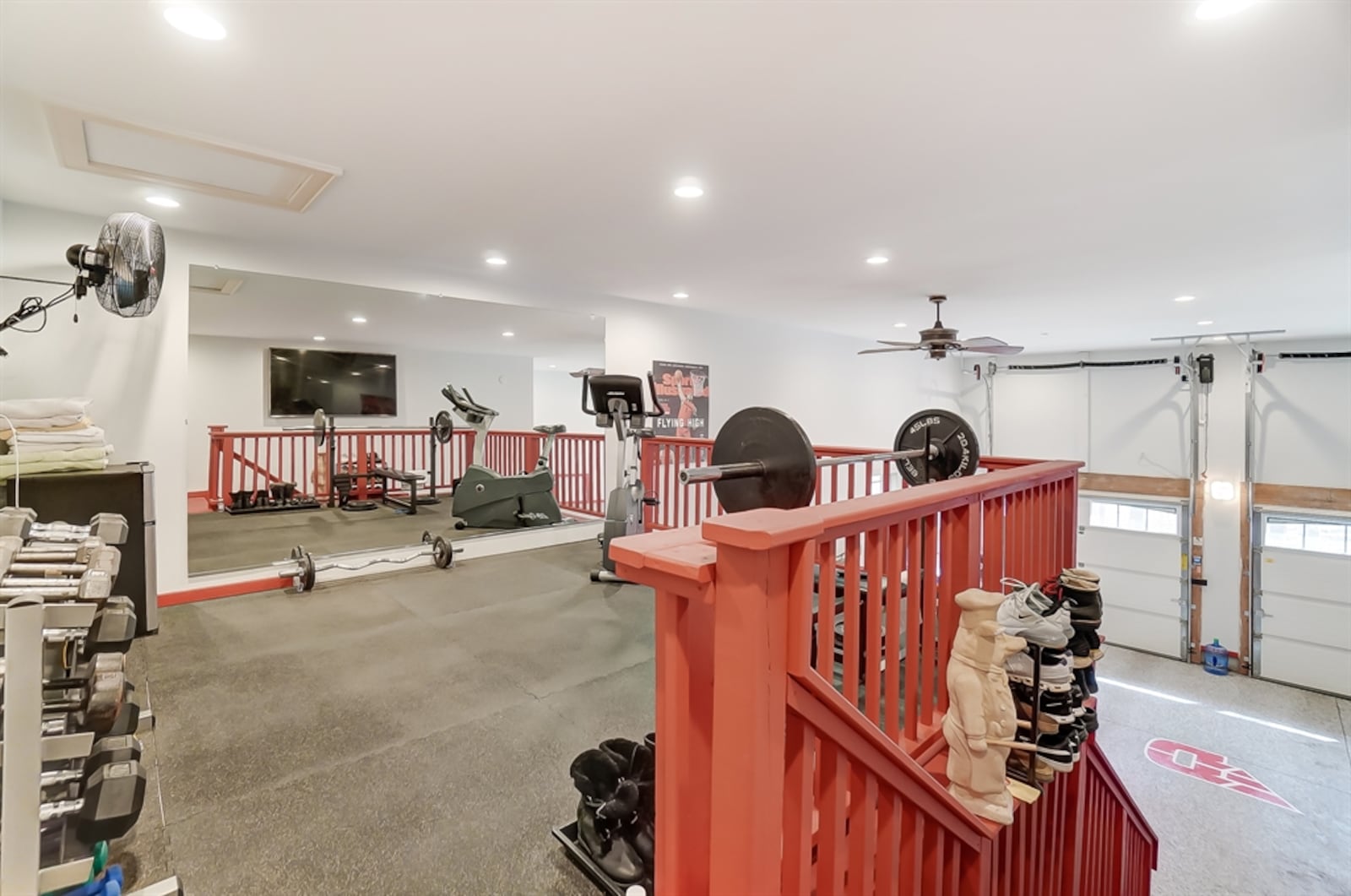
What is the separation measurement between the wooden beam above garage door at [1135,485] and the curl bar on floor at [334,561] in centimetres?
911

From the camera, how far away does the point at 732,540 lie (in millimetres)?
974

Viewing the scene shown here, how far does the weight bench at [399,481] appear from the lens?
18.4 ft

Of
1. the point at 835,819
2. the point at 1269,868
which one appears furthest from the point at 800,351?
the point at 835,819

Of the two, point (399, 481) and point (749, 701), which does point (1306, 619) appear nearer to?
point (749, 701)

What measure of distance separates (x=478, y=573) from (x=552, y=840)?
304 cm

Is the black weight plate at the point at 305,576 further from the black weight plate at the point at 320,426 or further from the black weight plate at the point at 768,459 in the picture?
the black weight plate at the point at 768,459

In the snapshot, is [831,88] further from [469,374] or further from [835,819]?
[469,374]

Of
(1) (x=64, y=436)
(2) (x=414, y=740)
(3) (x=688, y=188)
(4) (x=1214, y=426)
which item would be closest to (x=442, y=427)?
(1) (x=64, y=436)

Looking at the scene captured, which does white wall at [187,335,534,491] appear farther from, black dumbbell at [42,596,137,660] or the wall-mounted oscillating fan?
black dumbbell at [42,596,137,660]

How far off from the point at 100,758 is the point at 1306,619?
39.6 feet

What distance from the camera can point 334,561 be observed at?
4.24 meters

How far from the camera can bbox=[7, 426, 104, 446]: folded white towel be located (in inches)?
105

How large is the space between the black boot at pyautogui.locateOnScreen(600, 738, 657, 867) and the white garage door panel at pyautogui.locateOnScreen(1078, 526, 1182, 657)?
1043 cm

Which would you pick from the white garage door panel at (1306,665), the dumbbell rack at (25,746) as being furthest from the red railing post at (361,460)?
the white garage door panel at (1306,665)
